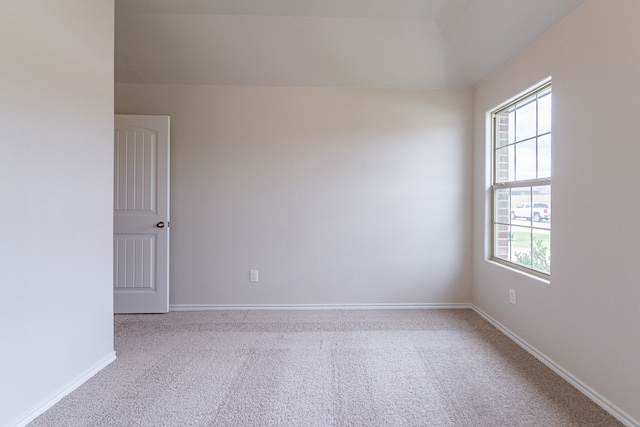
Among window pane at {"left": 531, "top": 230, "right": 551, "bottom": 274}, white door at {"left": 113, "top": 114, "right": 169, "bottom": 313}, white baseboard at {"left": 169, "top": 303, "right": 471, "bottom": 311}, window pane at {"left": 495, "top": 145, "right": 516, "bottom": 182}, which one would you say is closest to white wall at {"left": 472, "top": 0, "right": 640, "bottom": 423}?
window pane at {"left": 531, "top": 230, "right": 551, "bottom": 274}

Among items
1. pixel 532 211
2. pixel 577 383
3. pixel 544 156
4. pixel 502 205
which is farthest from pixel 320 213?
pixel 577 383

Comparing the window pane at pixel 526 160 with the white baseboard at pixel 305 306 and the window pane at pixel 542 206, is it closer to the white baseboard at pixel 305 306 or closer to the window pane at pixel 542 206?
the window pane at pixel 542 206

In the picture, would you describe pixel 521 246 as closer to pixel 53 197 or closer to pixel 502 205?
pixel 502 205

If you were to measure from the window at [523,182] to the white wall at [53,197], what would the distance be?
10.4ft

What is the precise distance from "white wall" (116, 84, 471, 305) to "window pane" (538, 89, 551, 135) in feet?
3.04

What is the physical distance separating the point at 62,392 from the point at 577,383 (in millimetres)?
3078

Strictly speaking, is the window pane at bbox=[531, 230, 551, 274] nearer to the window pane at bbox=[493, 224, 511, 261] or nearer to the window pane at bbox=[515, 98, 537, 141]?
the window pane at bbox=[493, 224, 511, 261]

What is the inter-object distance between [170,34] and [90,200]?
1.74 metres

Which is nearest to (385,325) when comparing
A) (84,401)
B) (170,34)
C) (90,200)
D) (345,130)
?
(345,130)

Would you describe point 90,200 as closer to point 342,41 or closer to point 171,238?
point 171,238

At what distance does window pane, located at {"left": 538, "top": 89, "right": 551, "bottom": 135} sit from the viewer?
224cm

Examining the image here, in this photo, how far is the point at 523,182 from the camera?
98.8 inches

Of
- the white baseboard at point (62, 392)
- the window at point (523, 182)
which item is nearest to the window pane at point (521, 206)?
the window at point (523, 182)

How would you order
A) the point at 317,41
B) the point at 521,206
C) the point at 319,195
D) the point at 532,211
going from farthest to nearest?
1. the point at 319,195
2. the point at 317,41
3. the point at 521,206
4. the point at 532,211
